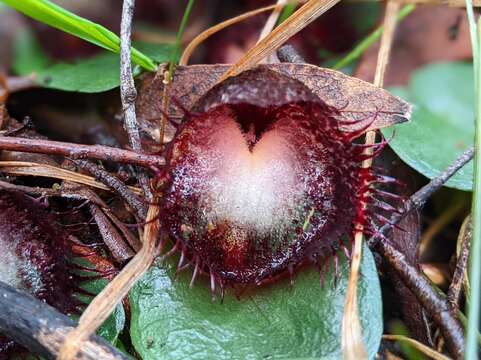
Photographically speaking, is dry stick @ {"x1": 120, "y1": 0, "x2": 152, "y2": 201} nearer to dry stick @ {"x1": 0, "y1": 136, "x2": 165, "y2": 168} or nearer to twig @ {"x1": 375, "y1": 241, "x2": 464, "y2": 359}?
dry stick @ {"x1": 0, "y1": 136, "x2": 165, "y2": 168}

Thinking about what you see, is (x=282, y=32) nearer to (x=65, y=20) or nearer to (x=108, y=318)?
(x=65, y=20)

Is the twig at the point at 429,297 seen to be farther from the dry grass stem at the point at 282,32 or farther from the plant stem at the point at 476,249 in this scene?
the dry grass stem at the point at 282,32

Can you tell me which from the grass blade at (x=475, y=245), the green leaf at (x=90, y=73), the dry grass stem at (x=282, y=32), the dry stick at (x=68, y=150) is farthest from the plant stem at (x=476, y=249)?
the green leaf at (x=90, y=73)

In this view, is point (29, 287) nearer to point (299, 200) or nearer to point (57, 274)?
point (57, 274)

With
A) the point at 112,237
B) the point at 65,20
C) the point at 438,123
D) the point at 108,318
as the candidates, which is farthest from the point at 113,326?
the point at 438,123

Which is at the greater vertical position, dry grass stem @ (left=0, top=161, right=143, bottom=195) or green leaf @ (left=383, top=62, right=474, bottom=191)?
green leaf @ (left=383, top=62, right=474, bottom=191)

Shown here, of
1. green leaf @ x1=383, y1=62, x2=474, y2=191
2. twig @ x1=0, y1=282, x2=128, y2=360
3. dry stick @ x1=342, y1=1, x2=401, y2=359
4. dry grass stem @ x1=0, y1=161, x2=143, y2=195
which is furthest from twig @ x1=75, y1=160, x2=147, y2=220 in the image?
green leaf @ x1=383, y1=62, x2=474, y2=191

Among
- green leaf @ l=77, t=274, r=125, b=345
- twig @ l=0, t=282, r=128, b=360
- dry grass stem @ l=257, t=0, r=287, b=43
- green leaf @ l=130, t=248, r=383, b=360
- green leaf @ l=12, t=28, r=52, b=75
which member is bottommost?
twig @ l=0, t=282, r=128, b=360
